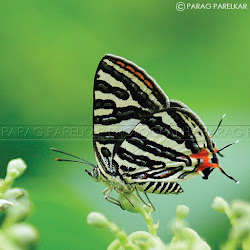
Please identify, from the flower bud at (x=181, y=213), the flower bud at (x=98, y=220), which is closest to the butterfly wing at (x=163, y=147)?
the flower bud at (x=181, y=213)

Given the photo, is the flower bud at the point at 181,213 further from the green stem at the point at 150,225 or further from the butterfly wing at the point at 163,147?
the butterfly wing at the point at 163,147

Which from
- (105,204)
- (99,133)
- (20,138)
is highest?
(99,133)

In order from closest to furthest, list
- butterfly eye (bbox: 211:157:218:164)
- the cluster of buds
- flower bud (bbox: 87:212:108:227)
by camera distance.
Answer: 1. the cluster of buds
2. flower bud (bbox: 87:212:108:227)
3. butterfly eye (bbox: 211:157:218:164)

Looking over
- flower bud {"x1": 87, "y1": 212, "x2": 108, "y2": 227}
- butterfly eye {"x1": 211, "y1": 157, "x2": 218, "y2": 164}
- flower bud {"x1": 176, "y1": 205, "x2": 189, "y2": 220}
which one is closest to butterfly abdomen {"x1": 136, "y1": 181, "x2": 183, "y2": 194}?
butterfly eye {"x1": 211, "y1": 157, "x2": 218, "y2": 164}

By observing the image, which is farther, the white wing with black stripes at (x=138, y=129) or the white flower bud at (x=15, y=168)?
the white wing with black stripes at (x=138, y=129)

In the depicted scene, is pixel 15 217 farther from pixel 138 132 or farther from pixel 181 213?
pixel 138 132

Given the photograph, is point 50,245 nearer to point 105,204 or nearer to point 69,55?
point 105,204

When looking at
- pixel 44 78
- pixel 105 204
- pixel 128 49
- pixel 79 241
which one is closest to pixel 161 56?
pixel 128 49

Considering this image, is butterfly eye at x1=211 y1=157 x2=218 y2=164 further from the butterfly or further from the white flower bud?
the white flower bud
